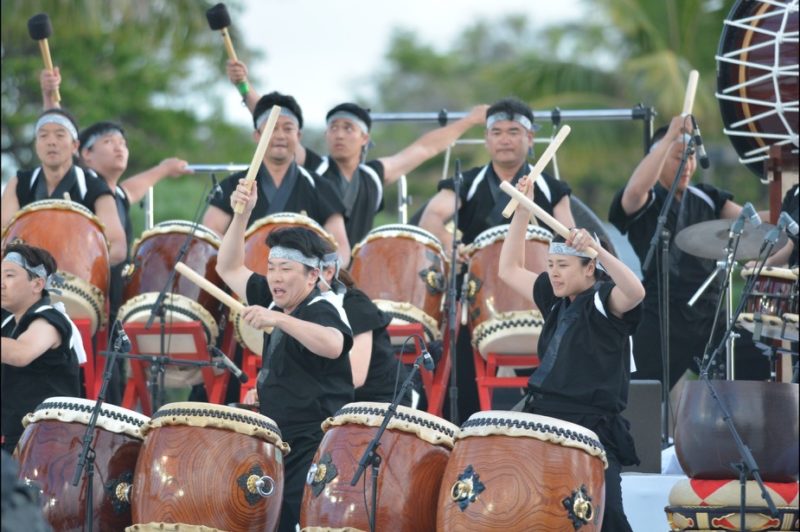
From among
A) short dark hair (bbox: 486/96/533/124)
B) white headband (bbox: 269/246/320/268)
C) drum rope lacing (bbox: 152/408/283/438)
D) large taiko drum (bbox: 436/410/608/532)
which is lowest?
large taiko drum (bbox: 436/410/608/532)

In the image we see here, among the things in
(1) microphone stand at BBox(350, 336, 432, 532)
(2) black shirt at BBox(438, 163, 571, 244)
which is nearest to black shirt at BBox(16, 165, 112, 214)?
(2) black shirt at BBox(438, 163, 571, 244)

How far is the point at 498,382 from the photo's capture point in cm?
625

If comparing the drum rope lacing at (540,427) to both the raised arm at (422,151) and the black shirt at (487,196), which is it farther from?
the raised arm at (422,151)

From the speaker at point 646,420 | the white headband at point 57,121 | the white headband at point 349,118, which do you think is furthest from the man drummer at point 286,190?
the speaker at point 646,420

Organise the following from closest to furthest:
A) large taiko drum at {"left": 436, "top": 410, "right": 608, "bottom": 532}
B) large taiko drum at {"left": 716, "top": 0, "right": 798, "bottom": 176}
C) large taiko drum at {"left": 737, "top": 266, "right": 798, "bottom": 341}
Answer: large taiko drum at {"left": 436, "top": 410, "right": 608, "bottom": 532} → large taiko drum at {"left": 737, "top": 266, "right": 798, "bottom": 341} → large taiko drum at {"left": 716, "top": 0, "right": 798, "bottom": 176}

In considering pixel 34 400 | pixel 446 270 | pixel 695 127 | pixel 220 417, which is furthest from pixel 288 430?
pixel 695 127

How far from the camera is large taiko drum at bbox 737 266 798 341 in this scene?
520 cm

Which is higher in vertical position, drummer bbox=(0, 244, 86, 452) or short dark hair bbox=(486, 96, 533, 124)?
short dark hair bbox=(486, 96, 533, 124)

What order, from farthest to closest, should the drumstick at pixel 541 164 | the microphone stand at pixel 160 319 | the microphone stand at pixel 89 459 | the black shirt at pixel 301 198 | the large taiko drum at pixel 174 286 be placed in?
the black shirt at pixel 301 198
the large taiko drum at pixel 174 286
the microphone stand at pixel 160 319
the drumstick at pixel 541 164
the microphone stand at pixel 89 459

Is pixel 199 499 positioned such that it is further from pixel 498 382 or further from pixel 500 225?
pixel 500 225

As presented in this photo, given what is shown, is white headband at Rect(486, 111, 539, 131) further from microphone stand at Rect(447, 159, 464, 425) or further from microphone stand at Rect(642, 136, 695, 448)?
microphone stand at Rect(642, 136, 695, 448)

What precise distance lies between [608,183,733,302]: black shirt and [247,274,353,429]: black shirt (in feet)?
6.86

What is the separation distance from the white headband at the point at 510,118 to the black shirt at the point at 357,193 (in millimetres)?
908

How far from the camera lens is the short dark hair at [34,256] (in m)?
5.85
